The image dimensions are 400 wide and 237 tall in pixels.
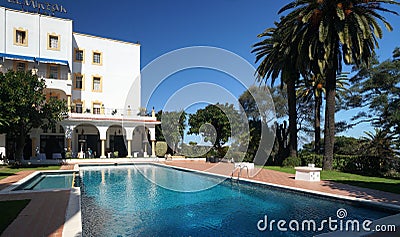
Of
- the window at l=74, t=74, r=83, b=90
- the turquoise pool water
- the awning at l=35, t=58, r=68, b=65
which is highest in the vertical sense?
the awning at l=35, t=58, r=68, b=65

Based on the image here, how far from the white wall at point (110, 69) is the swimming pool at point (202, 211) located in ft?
67.6

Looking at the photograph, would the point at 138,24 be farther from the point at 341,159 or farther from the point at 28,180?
the point at 341,159

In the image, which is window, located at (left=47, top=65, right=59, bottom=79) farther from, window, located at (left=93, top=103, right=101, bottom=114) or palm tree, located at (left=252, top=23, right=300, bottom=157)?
palm tree, located at (left=252, top=23, right=300, bottom=157)

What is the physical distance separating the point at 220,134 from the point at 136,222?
85.8 ft

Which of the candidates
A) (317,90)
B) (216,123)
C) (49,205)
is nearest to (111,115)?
(216,123)

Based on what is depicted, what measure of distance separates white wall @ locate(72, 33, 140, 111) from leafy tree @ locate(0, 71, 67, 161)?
10.2m

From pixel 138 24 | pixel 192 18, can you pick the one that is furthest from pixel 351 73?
pixel 138 24

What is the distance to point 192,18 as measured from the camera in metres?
20.7

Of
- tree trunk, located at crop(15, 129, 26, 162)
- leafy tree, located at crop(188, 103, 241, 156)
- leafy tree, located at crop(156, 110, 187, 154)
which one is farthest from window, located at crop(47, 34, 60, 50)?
leafy tree, located at crop(188, 103, 241, 156)

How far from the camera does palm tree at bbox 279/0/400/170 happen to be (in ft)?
51.8

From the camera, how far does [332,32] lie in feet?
54.5

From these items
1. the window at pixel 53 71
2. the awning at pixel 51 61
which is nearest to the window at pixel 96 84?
the window at pixel 53 71

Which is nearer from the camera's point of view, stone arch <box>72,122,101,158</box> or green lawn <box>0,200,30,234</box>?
A: green lawn <box>0,200,30,234</box>

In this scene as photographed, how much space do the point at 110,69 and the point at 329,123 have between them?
80.7ft
